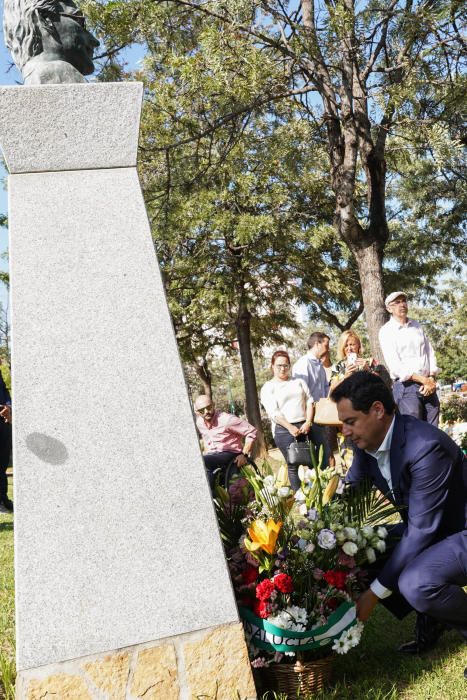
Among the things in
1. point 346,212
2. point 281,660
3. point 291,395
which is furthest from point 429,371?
point 281,660

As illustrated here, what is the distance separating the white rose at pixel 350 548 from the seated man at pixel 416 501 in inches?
7.1

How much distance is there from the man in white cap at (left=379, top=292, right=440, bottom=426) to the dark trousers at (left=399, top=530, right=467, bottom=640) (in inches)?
144

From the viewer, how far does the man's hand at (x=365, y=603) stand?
3084mm

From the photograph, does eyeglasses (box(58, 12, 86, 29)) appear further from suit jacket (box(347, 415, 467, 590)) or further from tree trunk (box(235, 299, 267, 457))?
tree trunk (box(235, 299, 267, 457))

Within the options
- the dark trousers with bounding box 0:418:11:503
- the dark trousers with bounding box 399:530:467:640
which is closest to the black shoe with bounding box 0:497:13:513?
the dark trousers with bounding box 0:418:11:503

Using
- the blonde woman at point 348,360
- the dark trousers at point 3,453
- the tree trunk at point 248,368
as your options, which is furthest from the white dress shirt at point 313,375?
the tree trunk at point 248,368

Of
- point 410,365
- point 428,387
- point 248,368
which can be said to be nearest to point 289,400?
point 410,365

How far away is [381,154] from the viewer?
861cm

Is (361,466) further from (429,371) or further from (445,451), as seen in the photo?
(429,371)

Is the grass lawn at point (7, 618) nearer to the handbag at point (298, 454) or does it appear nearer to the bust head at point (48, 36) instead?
the handbag at point (298, 454)

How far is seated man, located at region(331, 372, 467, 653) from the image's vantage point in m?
3.01

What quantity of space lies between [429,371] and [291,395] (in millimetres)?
1342

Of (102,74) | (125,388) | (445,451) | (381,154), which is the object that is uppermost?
(102,74)

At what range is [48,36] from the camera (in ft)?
11.5
